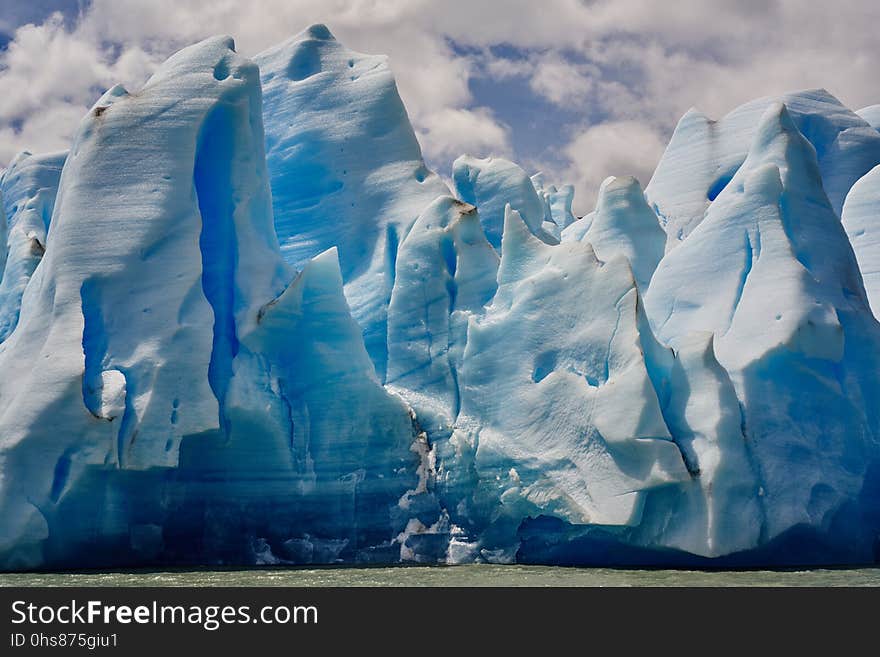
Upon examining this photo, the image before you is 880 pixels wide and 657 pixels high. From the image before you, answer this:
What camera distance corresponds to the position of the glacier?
11352mm

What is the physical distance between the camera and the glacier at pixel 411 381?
37.2 feet

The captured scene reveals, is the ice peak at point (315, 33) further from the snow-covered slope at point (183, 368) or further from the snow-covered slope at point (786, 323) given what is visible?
the snow-covered slope at point (786, 323)

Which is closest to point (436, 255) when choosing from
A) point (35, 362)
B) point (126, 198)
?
point (126, 198)

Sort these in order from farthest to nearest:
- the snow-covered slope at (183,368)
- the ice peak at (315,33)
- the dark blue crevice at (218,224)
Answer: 1. the ice peak at (315,33)
2. the dark blue crevice at (218,224)
3. the snow-covered slope at (183,368)

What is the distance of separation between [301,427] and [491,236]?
6.63m

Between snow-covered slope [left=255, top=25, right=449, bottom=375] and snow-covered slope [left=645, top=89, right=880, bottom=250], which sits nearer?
snow-covered slope [left=255, top=25, right=449, bottom=375]

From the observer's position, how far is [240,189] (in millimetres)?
12984

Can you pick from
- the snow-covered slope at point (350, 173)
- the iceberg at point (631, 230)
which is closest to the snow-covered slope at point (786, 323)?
the iceberg at point (631, 230)

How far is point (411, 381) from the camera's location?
13570 mm

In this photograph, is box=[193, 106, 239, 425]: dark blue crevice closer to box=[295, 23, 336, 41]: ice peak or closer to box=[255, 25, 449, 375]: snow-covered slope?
box=[255, 25, 449, 375]: snow-covered slope

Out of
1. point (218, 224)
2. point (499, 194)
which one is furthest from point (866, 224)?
point (218, 224)

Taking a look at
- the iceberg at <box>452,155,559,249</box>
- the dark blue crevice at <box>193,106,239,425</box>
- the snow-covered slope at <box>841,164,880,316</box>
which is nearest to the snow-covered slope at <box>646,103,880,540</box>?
the snow-covered slope at <box>841,164,880,316</box>

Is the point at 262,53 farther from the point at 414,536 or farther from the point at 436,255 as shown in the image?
the point at 414,536

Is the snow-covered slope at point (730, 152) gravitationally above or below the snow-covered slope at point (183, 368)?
below
